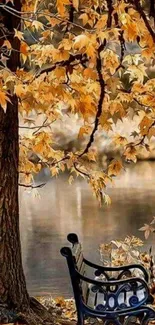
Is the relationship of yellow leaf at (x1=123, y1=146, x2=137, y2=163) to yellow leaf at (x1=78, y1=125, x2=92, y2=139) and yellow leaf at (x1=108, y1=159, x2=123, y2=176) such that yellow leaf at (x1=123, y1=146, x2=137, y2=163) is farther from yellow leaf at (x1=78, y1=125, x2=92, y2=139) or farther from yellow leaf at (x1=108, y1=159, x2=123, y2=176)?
yellow leaf at (x1=78, y1=125, x2=92, y2=139)

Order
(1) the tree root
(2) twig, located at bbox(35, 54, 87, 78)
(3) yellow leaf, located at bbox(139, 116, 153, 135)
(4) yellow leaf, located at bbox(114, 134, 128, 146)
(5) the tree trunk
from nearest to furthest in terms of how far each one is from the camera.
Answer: (2) twig, located at bbox(35, 54, 87, 78), (3) yellow leaf, located at bbox(139, 116, 153, 135), (1) the tree root, (5) the tree trunk, (4) yellow leaf, located at bbox(114, 134, 128, 146)

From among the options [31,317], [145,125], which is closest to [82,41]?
[145,125]

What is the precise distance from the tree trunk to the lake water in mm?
1998

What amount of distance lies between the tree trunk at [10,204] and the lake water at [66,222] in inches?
78.7

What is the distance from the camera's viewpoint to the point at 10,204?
12.3ft

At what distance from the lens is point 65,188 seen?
1912cm

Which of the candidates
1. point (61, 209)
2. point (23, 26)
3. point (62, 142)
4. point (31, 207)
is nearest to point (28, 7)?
point (23, 26)

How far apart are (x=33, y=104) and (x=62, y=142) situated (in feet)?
75.3

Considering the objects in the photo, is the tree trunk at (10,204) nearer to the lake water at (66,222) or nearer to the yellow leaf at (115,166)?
the yellow leaf at (115,166)

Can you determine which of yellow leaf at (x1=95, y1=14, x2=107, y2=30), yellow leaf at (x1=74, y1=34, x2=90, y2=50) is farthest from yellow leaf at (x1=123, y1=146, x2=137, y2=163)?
yellow leaf at (x1=74, y1=34, x2=90, y2=50)

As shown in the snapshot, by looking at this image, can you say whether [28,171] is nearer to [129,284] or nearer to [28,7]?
[28,7]

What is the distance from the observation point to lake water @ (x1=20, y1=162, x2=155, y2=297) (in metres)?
7.65

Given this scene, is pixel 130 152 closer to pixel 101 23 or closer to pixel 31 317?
pixel 101 23

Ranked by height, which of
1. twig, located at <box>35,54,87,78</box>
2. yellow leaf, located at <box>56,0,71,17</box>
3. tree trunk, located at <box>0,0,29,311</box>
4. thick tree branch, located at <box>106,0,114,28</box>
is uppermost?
yellow leaf, located at <box>56,0,71,17</box>
